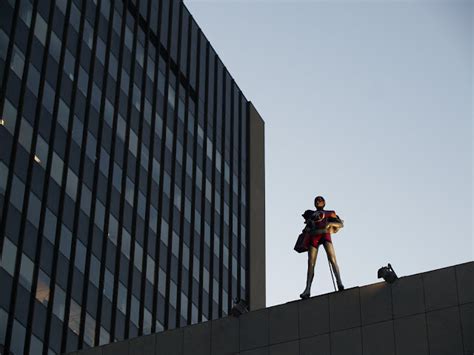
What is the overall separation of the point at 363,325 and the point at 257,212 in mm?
56586

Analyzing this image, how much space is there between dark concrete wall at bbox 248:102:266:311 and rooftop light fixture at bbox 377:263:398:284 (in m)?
49.2

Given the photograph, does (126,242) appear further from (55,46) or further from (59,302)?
(55,46)

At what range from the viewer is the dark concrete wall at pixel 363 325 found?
26.8 meters

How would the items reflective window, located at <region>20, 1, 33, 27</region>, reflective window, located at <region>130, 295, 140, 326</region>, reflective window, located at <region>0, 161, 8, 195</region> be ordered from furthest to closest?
reflective window, located at <region>130, 295, 140, 326</region>, reflective window, located at <region>20, 1, 33, 27</region>, reflective window, located at <region>0, 161, 8, 195</region>

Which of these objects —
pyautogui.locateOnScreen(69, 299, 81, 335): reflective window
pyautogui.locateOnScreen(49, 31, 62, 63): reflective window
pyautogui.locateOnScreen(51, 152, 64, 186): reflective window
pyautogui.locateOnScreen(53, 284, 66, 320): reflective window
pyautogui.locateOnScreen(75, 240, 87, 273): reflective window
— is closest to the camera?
pyautogui.locateOnScreen(53, 284, 66, 320): reflective window

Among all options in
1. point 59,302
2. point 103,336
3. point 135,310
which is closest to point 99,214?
point 135,310

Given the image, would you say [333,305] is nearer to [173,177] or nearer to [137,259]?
[137,259]

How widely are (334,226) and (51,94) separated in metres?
29.5

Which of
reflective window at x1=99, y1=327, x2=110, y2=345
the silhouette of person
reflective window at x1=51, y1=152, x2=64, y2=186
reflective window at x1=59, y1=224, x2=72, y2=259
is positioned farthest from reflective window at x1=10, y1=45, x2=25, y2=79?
the silhouette of person

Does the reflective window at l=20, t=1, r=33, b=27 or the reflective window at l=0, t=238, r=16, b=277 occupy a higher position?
the reflective window at l=20, t=1, r=33, b=27

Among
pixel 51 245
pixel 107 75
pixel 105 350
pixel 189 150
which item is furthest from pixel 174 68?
pixel 105 350

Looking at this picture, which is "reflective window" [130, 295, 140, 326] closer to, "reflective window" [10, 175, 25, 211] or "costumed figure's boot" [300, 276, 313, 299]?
"reflective window" [10, 175, 25, 211]

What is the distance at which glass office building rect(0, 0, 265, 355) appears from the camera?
51.6m

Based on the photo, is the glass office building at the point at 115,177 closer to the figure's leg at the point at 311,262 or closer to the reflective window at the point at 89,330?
the reflective window at the point at 89,330
